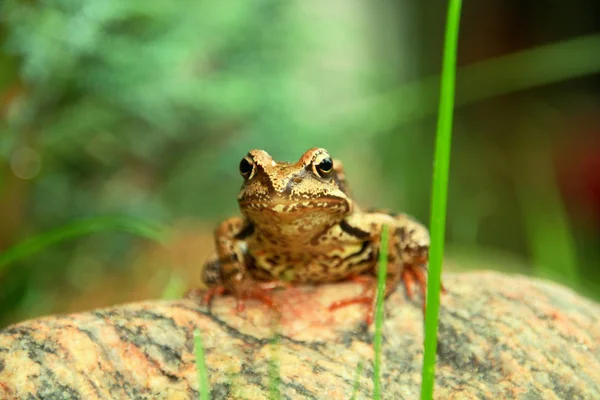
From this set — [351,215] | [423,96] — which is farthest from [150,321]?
[423,96]

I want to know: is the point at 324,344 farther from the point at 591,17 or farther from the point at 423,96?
the point at 591,17

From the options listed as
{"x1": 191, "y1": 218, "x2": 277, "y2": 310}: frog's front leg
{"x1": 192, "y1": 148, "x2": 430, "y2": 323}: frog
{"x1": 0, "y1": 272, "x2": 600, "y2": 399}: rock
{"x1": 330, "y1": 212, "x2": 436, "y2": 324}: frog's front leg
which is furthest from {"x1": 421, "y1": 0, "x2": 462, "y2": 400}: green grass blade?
{"x1": 191, "y1": 218, "x2": 277, "y2": 310}: frog's front leg

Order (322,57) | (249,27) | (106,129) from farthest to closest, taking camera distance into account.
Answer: (322,57)
(249,27)
(106,129)

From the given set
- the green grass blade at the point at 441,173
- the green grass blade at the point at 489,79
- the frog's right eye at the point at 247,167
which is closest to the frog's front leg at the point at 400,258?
the frog's right eye at the point at 247,167

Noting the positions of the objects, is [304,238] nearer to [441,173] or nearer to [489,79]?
[441,173]

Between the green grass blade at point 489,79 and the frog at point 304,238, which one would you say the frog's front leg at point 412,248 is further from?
the green grass blade at point 489,79

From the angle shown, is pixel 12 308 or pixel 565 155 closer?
pixel 12 308

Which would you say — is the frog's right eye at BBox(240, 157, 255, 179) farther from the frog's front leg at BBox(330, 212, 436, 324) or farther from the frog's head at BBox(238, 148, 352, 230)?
the frog's front leg at BBox(330, 212, 436, 324)

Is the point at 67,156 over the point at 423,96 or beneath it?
beneath
